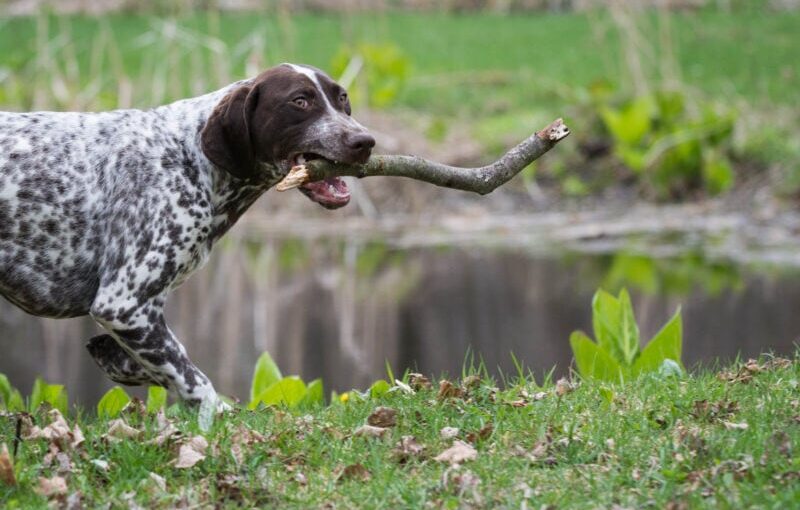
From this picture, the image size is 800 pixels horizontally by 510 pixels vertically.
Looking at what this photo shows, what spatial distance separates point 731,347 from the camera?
904 cm

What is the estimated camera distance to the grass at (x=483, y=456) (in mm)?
4422

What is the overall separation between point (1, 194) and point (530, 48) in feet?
57.3

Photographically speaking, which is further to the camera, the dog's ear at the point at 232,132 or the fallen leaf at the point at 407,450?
the dog's ear at the point at 232,132

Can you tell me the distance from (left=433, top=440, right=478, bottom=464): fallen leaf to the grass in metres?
0.04

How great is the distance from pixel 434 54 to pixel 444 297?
446 inches

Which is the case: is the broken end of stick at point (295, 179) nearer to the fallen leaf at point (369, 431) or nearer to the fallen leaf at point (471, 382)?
the fallen leaf at point (369, 431)

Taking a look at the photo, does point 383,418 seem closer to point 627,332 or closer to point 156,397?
point 156,397

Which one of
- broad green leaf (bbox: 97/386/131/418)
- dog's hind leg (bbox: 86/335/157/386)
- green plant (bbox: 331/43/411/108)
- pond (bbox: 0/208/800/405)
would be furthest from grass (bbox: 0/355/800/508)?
green plant (bbox: 331/43/411/108)

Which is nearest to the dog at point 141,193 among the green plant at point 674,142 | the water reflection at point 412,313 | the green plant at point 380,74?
the water reflection at point 412,313

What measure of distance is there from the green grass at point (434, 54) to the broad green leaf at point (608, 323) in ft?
24.7

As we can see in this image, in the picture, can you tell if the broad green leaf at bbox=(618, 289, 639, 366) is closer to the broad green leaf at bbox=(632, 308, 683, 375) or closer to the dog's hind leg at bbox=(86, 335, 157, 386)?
the broad green leaf at bbox=(632, 308, 683, 375)

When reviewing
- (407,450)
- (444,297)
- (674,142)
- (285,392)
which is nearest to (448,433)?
(407,450)

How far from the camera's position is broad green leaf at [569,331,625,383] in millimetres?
6586

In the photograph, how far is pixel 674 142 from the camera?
14.5 m
